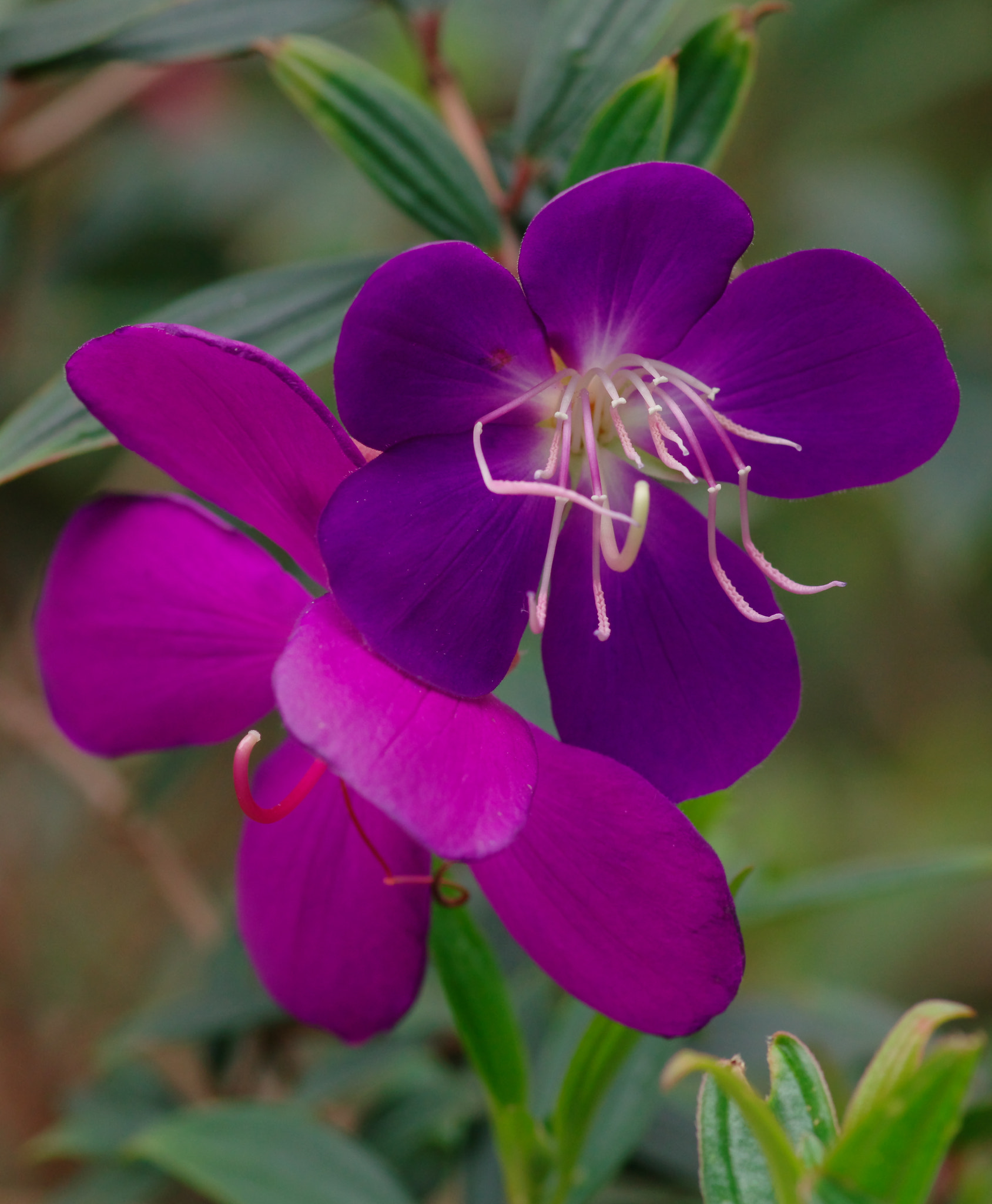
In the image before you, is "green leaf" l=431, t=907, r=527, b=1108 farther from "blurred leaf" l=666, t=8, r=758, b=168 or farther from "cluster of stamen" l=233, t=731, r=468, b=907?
"blurred leaf" l=666, t=8, r=758, b=168

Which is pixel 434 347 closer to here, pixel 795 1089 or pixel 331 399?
pixel 795 1089

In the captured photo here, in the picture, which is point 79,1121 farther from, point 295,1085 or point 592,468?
point 592,468

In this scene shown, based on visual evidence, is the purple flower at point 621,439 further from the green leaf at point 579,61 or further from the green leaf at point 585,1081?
the green leaf at point 579,61

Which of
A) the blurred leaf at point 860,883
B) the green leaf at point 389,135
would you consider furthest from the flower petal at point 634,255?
the blurred leaf at point 860,883

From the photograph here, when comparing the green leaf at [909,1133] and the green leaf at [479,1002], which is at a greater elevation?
the green leaf at [909,1133]

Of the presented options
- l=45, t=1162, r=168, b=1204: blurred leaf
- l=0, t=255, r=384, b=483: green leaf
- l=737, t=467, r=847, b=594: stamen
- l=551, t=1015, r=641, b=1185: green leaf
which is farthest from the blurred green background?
l=0, t=255, r=384, b=483: green leaf

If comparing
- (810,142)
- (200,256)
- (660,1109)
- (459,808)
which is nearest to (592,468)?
(459,808)
